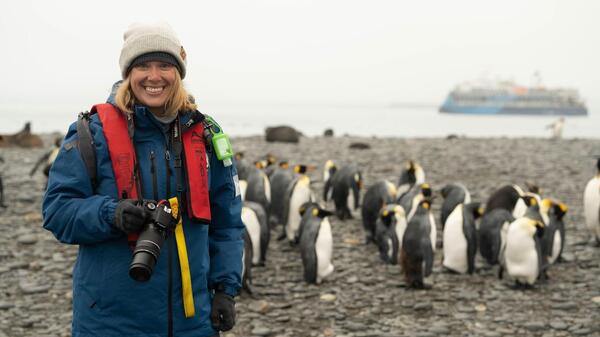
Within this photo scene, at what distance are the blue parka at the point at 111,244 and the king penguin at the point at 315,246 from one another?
14.4ft

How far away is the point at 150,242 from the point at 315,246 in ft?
15.8

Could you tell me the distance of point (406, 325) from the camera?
5480 mm

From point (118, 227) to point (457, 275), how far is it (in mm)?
5701

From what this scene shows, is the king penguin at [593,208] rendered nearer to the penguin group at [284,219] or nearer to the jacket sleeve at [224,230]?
the penguin group at [284,219]

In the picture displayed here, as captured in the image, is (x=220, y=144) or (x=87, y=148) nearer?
(x=87, y=148)

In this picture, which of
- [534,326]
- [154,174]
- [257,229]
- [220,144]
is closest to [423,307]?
[534,326]

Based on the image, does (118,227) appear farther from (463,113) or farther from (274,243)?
(463,113)

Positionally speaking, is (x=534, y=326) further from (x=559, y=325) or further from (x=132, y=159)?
(x=132, y=159)

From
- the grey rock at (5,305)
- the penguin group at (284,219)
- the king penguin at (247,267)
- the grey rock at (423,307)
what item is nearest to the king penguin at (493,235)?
the grey rock at (423,307)

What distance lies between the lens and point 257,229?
7102mm

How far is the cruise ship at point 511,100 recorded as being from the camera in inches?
2859

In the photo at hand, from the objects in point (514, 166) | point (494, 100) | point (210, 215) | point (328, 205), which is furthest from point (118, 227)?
point (494, 100)

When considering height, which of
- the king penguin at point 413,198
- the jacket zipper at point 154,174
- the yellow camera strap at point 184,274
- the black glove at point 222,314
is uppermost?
the jacket zipper at point 154,174

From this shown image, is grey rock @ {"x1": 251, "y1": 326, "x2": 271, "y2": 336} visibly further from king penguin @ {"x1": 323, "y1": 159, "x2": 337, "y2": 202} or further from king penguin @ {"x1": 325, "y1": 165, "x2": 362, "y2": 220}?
king penguin @ {"x1": 323, "y1": 159, "x2": 337, "y2": 202}
